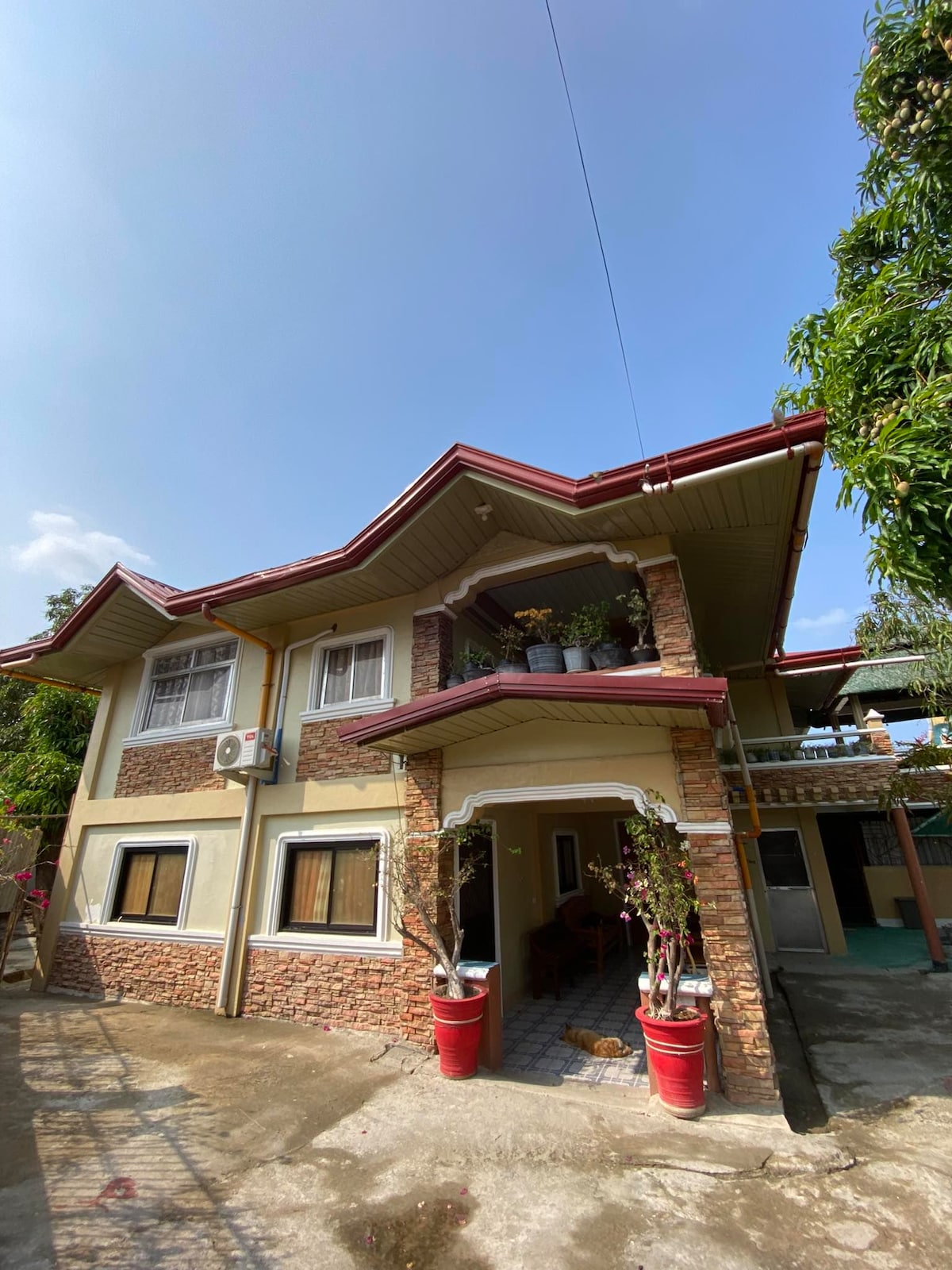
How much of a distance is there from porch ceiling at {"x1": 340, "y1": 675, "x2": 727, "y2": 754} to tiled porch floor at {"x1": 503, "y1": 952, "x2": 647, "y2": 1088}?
3446mm

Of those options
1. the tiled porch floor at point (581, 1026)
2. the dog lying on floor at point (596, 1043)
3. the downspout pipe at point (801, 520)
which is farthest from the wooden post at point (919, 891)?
the dog lying on floor at point (596, 1043)

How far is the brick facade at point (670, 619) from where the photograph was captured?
5.87m

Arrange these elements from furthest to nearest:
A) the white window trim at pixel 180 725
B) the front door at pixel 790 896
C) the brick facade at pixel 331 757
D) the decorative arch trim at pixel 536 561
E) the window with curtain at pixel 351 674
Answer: the front door at pixel 790 896
the white window trim at pixel 180 725
the window with curtain at pixel 351 674
the brick facade at pixel 331 757
the decorative arch trim at pixel 536 561

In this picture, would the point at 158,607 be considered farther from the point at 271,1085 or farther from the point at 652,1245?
the point at 652,1245

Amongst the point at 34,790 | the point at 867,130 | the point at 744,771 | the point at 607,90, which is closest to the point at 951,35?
the point at 867,130

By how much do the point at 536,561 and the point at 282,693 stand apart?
438 centimetres

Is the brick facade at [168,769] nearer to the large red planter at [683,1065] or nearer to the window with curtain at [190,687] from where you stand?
the window with curtain at [190,687]

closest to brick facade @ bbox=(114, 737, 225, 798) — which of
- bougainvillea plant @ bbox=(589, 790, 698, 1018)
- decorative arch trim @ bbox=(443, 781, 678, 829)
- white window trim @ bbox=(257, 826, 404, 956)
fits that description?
white window trim @ bbox=(257, 826, 404, 956)

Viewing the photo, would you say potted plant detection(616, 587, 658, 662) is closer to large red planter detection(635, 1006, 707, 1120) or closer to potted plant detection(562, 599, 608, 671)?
potted plant detection(562, 599, 608, 671)

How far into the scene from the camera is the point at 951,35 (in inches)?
192

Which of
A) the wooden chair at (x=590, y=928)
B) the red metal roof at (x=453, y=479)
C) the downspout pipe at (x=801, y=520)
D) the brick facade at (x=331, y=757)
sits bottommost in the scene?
the wooden chair at (x=590, y=928)

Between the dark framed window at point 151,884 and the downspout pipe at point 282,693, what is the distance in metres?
2.09

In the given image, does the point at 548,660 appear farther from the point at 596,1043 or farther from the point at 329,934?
the point at 329,934

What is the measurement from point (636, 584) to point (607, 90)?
18.4ft
